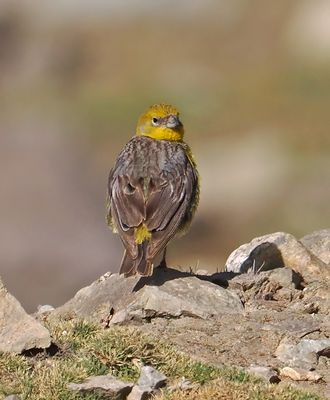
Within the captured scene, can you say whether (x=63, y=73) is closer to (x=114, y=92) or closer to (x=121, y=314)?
(x=114, y=92)

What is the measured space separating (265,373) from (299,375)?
11.3 inches

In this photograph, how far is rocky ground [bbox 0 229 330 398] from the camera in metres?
11.4

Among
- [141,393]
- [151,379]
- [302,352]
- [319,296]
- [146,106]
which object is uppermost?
[146,106]

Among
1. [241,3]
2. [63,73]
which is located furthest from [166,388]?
[241,3]

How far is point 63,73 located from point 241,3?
8437mm

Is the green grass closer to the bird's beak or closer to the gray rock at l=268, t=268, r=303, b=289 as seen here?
the gray rock at l=268, t=268, r=303, b=289

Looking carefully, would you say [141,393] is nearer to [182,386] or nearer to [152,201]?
[182,386]

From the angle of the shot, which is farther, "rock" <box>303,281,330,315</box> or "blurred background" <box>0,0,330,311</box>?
"blurred background" <box>0,0,330,311</box>

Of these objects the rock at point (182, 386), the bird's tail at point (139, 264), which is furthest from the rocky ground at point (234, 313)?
the rock at point (182, 386)

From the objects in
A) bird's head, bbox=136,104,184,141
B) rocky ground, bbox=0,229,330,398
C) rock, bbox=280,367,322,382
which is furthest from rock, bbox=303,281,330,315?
bird's head, bbox=136,104,184,141

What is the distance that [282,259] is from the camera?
14273 mm

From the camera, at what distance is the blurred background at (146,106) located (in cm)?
2925

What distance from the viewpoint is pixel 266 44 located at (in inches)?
2264

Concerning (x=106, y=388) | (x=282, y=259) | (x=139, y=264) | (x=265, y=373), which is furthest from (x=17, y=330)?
(x=282, y=259)
